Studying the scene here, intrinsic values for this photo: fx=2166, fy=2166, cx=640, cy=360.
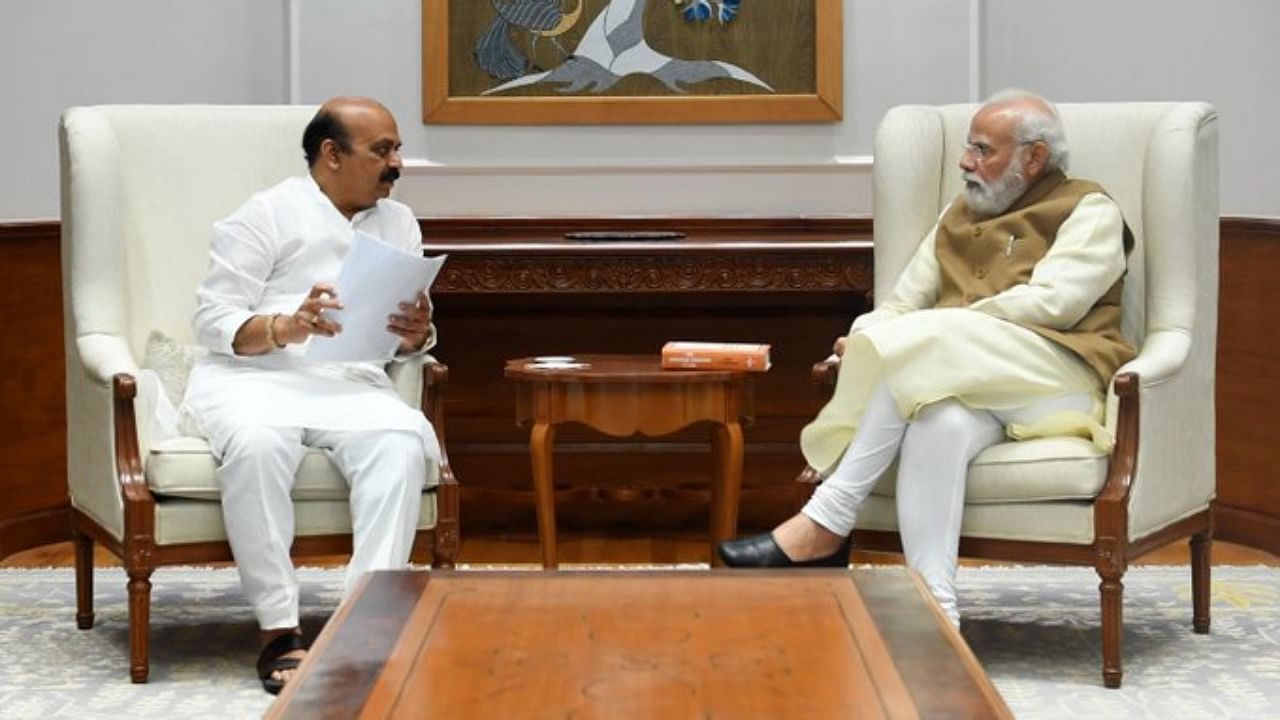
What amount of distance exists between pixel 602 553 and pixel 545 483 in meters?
1.07

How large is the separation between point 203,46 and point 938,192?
101 inches

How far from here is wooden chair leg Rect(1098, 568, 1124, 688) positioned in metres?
4.71

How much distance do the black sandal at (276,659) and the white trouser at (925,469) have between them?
1208mm

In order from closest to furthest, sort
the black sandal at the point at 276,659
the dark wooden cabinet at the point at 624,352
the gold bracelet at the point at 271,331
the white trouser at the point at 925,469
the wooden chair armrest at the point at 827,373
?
the black sandal at the point at 276,659, the white trouser at the point at 925,469, the gold bracelet at the point at 271,331, the wooden chair armrest at the point at 827,373, the dark wooden cabinet at the point at 624,352

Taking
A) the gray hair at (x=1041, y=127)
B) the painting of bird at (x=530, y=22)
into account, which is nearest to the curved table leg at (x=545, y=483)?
the gray hair at (x=1041, y=127)

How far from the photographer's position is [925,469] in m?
4.82

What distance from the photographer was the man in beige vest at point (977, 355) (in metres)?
4.84

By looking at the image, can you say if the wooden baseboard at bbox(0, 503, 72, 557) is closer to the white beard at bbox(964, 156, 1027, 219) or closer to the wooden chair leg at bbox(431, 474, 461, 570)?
the wooden chair leg at bbox(431, 474, 461, 570)

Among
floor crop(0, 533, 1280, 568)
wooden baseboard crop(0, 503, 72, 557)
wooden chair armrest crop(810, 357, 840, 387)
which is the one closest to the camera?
wooden chair armrest crop(810, 357, 840, 387)

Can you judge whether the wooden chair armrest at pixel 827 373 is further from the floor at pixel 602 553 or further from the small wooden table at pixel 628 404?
the floor at pixel 602 553

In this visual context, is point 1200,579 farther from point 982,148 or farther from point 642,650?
point 642,650

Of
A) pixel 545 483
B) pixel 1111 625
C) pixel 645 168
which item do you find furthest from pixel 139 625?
pixel 645 168

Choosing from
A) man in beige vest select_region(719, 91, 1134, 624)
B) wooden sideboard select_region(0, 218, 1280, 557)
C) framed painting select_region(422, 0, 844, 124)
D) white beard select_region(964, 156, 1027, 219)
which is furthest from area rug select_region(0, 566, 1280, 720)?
framed painting select_region(422, 0, 844, 124)

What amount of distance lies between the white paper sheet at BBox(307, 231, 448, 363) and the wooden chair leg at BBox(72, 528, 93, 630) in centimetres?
82
